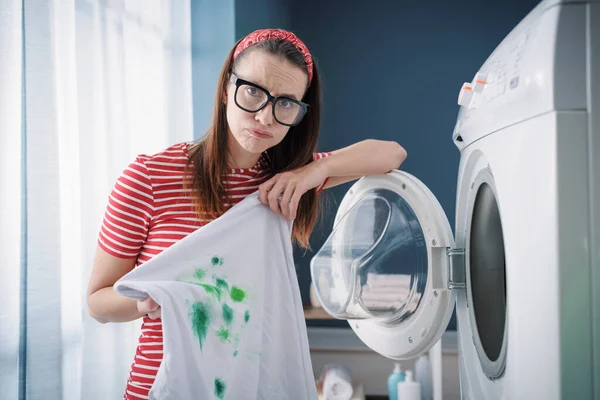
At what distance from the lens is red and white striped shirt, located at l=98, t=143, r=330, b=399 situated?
44.8 inches

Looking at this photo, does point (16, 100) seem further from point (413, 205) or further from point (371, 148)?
point (413, 205)

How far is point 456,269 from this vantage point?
121cm

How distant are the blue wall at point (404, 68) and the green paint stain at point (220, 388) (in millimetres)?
2027

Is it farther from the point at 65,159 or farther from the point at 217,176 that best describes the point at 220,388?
the point at 65,159

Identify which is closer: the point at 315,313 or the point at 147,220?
the point at 147,220

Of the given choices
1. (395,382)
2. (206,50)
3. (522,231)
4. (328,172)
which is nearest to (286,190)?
(328,172)

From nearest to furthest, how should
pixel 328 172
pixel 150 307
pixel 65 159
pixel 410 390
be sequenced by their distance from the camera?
pixel 150 307 < pixel 328 172 < pixel 65 159 < pixel 410 390

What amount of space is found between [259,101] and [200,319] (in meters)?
0.43

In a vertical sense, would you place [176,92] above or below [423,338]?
above

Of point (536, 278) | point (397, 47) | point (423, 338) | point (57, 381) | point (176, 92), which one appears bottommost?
point (57, 381)

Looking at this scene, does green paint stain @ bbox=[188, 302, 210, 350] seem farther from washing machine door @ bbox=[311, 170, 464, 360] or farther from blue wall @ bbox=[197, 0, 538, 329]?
blue wall @ bbox=[197, 0, 538, 329]

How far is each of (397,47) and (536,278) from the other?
8.29 ft

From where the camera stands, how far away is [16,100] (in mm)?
1325

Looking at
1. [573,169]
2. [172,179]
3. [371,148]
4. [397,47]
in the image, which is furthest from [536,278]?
[397,47]
